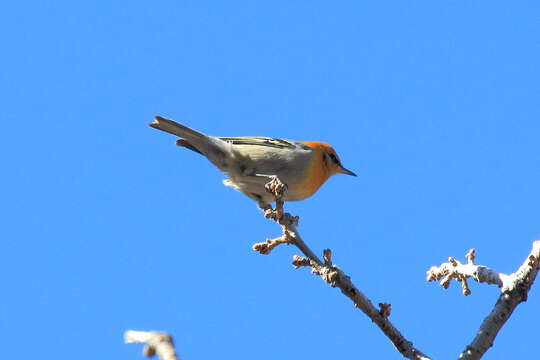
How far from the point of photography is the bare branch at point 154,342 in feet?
5.34

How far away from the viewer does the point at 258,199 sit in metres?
7.69

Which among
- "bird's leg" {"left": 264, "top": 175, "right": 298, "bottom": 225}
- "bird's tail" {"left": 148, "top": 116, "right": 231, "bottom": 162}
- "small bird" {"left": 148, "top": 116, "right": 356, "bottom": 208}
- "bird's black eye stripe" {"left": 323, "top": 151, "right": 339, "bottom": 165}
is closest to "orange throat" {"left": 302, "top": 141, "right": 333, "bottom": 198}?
"small bird" {"left": 148, "top": 116, "right": 356, "bottom": 208}

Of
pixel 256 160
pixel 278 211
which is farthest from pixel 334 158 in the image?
pixel 278 211

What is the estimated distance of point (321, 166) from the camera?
823cm

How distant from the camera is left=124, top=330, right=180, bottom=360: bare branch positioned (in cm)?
163

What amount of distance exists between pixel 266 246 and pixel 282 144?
4133mm

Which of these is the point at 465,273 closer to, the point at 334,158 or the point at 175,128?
the point at 175,128

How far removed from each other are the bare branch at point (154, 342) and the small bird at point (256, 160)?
5.50 m

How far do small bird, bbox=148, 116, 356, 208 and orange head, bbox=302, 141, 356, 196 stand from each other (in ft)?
0.04

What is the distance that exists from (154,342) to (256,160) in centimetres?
588

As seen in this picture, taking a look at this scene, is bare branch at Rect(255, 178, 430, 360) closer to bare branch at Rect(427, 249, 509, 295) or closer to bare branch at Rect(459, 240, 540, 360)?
bare branch at Rect(459, 240, 540, 360)

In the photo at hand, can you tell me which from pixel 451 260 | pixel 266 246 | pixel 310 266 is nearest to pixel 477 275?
pixel 451 260

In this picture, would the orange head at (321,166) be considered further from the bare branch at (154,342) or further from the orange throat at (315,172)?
the bare branch at (154,342)

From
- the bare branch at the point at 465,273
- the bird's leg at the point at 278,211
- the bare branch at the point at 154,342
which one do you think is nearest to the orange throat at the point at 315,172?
the bird's leg at the point at 278,211
